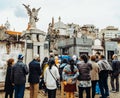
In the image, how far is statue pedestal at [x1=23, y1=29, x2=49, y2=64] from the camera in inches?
556

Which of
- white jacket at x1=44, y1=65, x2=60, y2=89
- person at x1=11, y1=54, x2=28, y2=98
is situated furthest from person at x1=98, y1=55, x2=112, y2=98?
person at x1=11, y1=54, x2=28, y2=98

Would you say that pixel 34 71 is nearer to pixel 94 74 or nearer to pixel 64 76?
pixel 64 76

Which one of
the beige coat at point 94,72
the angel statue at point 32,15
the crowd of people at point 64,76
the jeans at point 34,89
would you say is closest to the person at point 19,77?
the crowd of people at point 64,76

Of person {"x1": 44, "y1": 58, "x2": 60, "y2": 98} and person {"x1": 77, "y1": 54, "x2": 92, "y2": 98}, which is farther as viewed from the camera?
person {"x1": 77, "y1": 54, "x2": 92, "y2": 98}

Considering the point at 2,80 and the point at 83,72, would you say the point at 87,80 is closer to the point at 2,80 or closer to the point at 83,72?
the point at 83,72

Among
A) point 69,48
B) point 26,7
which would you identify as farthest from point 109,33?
point 26,7

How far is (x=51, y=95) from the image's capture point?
24.9 ft

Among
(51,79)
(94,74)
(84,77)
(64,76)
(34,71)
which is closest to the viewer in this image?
(51,79)

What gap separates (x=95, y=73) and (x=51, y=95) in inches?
88.0

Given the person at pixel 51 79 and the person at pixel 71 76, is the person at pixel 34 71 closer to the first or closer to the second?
the person at pixel 51 79

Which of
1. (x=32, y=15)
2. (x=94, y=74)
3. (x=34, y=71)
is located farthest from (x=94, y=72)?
(x=32, y=15)

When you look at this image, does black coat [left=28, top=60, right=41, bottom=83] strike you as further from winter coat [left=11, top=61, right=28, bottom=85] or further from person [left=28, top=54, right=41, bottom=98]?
winter coat [left=11, top=61, right=28, bottom=85]

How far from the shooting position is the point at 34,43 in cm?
1459

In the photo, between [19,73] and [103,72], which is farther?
[103,72]
